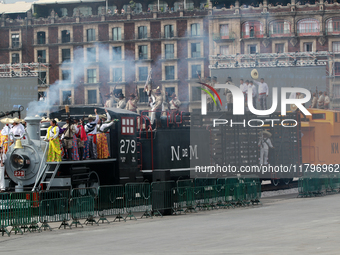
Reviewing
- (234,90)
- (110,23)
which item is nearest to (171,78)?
(110,23)

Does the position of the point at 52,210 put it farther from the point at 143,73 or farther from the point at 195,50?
the point at 195,50

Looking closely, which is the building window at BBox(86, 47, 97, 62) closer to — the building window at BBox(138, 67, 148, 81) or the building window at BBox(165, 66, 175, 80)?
the building window at BBox(138, 67, 148, 81)

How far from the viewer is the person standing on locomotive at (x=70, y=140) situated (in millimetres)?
18438

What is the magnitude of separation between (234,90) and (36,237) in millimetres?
14176

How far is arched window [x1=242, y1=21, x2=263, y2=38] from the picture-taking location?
71.3 m

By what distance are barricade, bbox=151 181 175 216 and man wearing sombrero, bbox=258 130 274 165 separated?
7749 millimetres

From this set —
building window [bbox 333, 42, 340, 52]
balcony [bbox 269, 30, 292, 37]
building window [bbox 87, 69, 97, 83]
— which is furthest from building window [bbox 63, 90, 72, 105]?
building window [bbox 333, 42, 340, 52]

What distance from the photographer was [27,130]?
1884cm

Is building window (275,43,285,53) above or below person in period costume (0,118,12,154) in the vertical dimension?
above

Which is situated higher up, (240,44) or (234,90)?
(240,44)

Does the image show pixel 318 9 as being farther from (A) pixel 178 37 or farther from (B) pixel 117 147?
(B) pixel 117 147

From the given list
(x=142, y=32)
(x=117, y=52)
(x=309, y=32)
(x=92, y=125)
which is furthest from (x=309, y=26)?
(x=92, y=125)

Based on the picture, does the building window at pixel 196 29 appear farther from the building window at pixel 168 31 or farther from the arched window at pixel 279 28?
the arched window at pixel 279 28

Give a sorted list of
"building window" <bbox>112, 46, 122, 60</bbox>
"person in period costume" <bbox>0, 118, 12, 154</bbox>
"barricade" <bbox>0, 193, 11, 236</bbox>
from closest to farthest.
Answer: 1. "barricade" <bbox>0, 193, 11, 236</bbox>
2. "person in period costume" <bbox>0, 118, 12, 154</bbox>
3. "building window" <bbox>112, 46, 122, 60</bbox>
